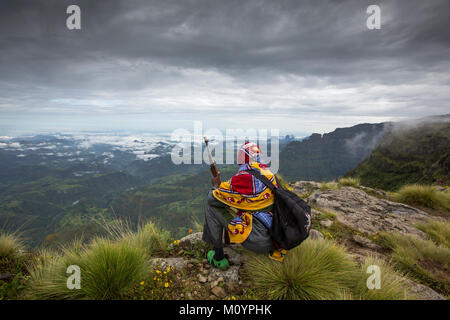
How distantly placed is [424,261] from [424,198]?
6.92m

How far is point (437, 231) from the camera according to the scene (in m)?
5.64

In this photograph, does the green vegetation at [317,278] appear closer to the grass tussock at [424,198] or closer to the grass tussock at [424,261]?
the grass tussock at [424,261]

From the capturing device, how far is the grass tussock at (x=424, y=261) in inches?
142

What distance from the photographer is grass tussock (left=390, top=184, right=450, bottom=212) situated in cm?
838

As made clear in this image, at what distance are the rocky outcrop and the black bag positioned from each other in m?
4.43

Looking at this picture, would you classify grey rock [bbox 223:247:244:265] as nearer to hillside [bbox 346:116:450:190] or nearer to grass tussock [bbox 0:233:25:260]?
grass tussock [bbox 0:233:25:260]

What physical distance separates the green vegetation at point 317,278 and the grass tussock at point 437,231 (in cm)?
346

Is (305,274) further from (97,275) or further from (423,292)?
(97,275)

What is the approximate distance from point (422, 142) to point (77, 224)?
232m

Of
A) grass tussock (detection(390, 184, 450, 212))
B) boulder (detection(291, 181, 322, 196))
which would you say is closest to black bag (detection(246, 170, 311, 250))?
boulder (detection(291, 181, 322, 196))

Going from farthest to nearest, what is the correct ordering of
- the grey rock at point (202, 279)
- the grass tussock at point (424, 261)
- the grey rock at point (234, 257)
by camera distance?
1. the grey rock at point (234, 257)
2. the grass tussock at point (424, 261)
3. the grey rock at point (202, 279)

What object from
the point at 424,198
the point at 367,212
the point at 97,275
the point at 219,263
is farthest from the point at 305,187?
the point at 97,275

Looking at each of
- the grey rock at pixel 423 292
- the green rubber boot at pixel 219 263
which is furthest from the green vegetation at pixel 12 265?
the grey rock at pixel 423 292
